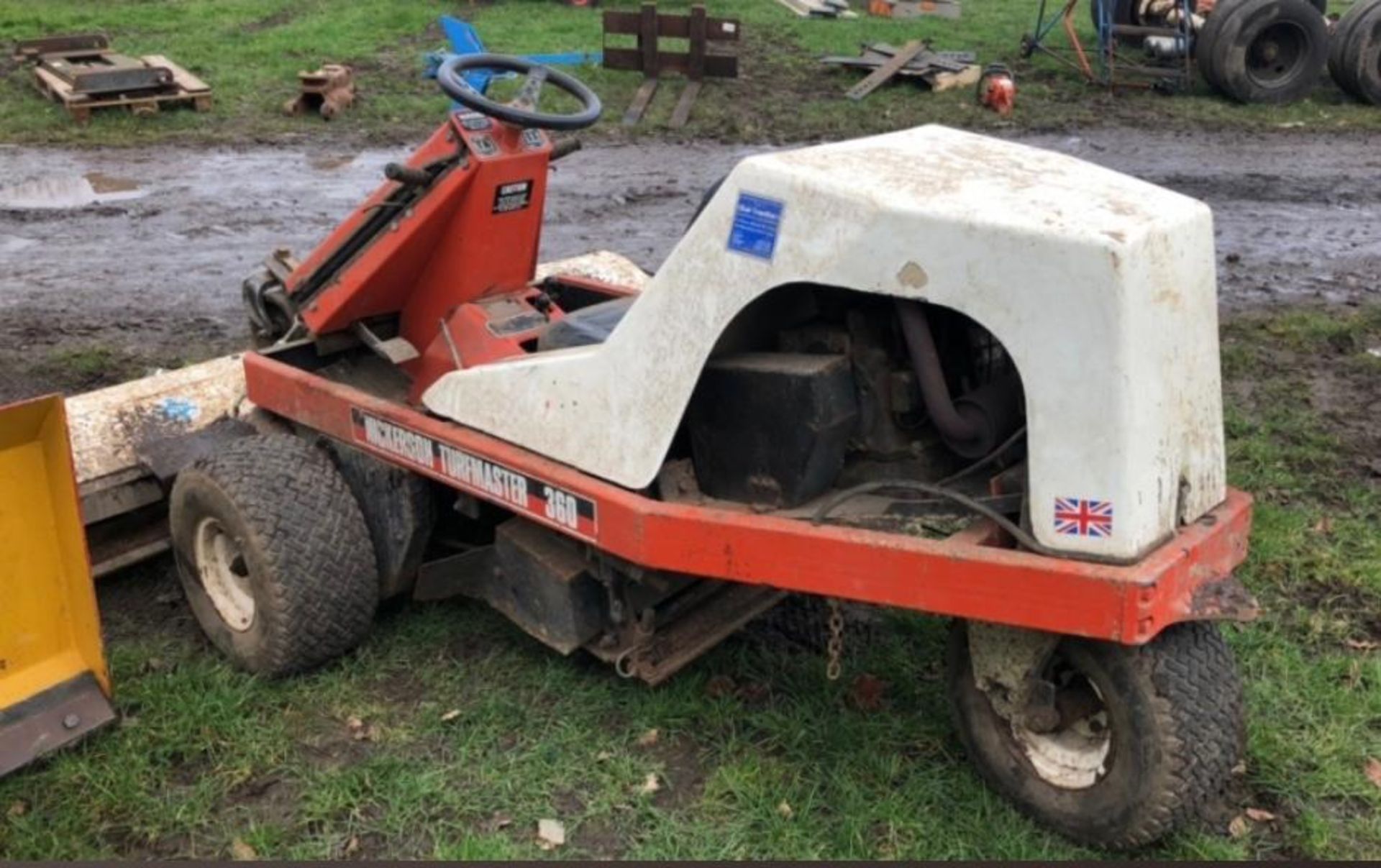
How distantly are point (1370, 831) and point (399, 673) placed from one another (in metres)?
2.50

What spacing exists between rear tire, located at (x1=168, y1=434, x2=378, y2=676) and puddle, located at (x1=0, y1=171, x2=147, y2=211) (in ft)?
18.7

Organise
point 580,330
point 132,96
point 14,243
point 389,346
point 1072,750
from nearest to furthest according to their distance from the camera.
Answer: point 1072,750, point 580,330, point 389,346, point 14,243, point 132,96

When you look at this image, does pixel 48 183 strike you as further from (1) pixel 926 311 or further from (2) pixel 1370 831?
(2) pixel 1370 831

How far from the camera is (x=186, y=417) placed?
4613 mm

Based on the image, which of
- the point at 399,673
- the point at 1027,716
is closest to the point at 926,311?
the point at 1027,716

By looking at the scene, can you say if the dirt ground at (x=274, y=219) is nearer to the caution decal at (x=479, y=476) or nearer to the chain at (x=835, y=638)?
the caution decal at (x=479, y=476)

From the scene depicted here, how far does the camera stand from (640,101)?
11.9m

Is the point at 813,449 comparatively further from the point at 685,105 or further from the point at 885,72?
the point at 885,72

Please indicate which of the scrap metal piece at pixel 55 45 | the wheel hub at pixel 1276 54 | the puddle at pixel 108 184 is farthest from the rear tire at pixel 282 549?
the wheel hub at pixel 1276 54

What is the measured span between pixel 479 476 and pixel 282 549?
0.59 m

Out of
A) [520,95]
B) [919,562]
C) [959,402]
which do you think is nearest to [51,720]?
[520,95]

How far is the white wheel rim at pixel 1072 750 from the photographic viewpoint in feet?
10.1

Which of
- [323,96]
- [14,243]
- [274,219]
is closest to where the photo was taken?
[14,243]

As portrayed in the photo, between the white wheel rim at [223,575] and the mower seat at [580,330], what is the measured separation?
3.53ft
